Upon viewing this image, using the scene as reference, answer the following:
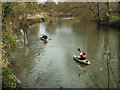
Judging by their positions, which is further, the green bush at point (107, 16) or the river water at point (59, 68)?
the green bush at point (107, 16)

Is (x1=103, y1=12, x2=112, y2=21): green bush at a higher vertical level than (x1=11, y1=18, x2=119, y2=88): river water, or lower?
higher

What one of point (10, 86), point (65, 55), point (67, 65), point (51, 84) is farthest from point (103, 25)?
point (10, 86)

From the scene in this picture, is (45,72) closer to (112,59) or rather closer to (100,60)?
(100,60)

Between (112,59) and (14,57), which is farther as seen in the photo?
(14,57)

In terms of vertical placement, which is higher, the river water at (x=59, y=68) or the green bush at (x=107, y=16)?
the green bush at (x=107, y=16)

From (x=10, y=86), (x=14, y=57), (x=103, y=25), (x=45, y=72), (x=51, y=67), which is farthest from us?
(x=103, y=25)

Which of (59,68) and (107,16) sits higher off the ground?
(107,16)

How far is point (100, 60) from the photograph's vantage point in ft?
43.0

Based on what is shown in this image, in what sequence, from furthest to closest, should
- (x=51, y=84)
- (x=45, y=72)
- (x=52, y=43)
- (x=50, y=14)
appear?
(x=52, y=43) < (x=45, y=72) < (x=51, y=84) < (x=50, y=14)

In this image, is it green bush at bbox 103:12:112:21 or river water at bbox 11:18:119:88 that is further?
green bush at bbox 103:12:112:21

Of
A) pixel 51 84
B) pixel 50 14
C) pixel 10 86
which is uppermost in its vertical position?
pixel 50 14

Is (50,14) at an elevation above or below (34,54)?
above

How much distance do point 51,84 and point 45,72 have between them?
187cm

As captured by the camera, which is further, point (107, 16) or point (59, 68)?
point (107, 16)
